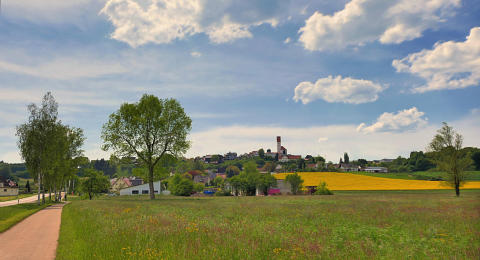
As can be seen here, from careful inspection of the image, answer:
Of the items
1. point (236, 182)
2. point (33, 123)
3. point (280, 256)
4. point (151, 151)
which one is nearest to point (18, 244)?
point (280, 256)

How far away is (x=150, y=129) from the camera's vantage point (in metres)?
50.2

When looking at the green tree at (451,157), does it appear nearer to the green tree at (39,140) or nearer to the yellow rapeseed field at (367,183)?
the yellow rapeseed field at (367,183)

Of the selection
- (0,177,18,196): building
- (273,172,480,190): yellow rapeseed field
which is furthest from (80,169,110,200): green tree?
(0,177,18,196): building

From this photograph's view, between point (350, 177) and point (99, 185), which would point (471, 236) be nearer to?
point (99, 185)

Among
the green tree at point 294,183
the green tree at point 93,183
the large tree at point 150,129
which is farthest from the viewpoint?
the green tree at point 294,183

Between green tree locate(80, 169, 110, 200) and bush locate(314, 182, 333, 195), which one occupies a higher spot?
green tree locate(80, 169, 110, 200)

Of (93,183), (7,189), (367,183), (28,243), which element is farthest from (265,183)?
(7,189)

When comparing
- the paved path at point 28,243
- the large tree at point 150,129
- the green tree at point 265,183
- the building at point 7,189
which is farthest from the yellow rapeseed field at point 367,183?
the building at point 7,189

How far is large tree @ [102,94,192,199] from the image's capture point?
163 feet

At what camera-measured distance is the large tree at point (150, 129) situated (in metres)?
49.8

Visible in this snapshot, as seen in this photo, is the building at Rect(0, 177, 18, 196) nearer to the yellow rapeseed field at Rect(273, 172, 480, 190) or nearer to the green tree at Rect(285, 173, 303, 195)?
the yellow rapeseed field at Rect(273, 172, 480, 190)

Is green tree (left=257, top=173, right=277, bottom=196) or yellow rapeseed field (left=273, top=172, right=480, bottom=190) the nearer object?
green tree (left=257, top=173, right=277, bottom=196)

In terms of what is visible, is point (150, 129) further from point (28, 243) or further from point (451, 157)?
point (451, 157)

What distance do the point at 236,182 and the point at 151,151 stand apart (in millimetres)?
38773
